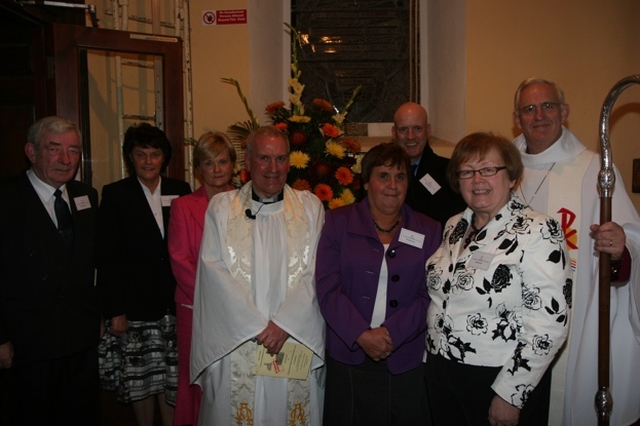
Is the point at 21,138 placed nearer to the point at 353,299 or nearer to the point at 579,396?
the point at 353,299

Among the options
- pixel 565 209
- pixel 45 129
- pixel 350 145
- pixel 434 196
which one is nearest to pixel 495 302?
pixel 565 209

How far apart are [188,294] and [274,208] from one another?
2.26 ft

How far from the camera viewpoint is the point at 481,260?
1.82 meters

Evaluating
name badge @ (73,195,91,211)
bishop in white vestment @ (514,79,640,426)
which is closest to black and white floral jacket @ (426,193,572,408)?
bishop in white vestment @ (514,79,640,426)

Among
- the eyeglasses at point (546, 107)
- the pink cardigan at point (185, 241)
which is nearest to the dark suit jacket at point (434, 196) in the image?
the eyeglasses at point (546, 107)

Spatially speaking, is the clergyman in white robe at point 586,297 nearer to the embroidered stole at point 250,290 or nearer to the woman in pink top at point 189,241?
the embroidered stole at point 250,290

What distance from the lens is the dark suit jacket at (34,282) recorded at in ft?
8.05

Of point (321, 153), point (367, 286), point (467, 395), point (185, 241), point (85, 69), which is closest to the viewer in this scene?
point (467, 395)

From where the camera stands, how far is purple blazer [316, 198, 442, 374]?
2201 millimetres

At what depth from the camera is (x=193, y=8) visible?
165 inches

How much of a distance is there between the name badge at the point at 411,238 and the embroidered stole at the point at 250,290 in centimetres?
46

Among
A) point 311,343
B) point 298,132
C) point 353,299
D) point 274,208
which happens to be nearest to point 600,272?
point 353,299

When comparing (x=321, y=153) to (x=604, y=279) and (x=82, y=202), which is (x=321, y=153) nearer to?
(x=82, y=202)

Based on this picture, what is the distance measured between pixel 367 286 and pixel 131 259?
4.61 feet
